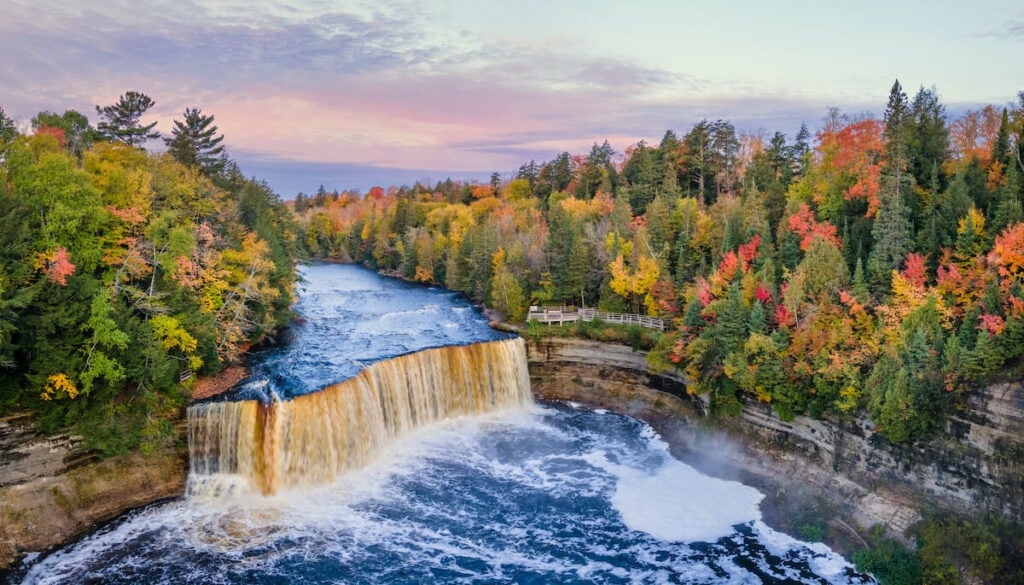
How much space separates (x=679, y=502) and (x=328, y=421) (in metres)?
17.7

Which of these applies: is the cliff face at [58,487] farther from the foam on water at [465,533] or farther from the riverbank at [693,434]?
the riverbank at [693,434]

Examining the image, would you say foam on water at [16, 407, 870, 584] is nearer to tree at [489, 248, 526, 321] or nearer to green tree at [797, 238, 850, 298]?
green tree at [797, 238, 850, 298]

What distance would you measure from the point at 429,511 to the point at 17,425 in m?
17.3

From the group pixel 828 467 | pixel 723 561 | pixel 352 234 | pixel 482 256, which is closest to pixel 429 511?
pixel 723 561

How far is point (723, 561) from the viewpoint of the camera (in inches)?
1028

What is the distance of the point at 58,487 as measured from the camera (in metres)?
26.8

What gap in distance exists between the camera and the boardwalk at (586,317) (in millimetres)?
46562

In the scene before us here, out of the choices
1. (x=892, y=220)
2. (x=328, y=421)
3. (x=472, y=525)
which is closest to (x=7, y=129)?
(x=328, y=421)

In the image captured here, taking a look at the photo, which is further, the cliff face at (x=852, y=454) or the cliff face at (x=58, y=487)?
the cliff face at (x=58, y=487)

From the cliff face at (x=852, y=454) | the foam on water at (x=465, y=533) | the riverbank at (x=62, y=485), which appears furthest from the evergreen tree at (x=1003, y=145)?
the riverbank at (x=62, y=485)

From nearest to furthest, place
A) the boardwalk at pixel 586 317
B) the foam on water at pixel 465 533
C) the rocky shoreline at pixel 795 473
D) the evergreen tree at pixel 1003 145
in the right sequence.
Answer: the foam on water at pixel 465 533 < the rocky shoreline at pixel 795 473 < the evergreen tree at pixel 1003 145 < the boardwalk at pixel 586 317

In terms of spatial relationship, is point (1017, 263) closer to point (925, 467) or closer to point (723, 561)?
point (925, 467)

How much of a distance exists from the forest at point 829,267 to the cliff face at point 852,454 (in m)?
0.95

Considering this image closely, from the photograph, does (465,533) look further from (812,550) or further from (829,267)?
(829,267)
